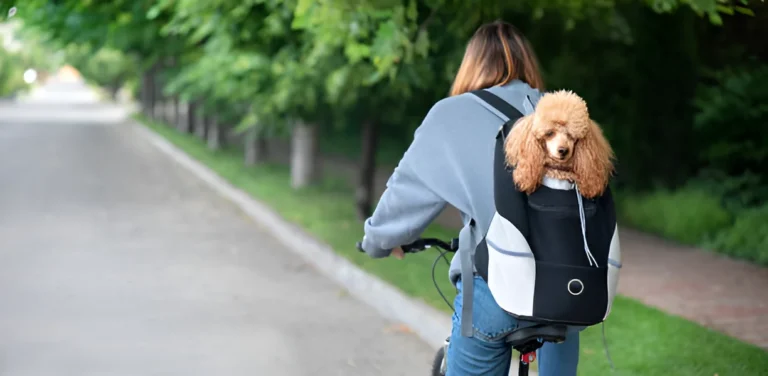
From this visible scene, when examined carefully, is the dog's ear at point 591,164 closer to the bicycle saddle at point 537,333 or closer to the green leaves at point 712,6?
the bicycle saddle at point 537,333

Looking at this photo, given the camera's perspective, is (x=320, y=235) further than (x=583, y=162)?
Yes

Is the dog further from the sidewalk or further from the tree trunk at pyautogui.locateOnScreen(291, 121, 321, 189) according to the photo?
the tree trunk at pyautogui.locateOnScreen(291, 121, 321, 189)

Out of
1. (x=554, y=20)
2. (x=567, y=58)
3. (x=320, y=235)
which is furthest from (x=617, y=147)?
(x=320, y=235)

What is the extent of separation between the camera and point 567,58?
42.4 feet

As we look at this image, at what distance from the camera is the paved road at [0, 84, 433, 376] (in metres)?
5.99

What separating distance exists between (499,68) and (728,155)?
9.64 metres

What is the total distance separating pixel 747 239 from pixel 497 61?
314 inches

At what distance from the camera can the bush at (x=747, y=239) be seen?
9.91 metres

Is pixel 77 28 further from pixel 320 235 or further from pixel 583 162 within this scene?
pixel 583 162

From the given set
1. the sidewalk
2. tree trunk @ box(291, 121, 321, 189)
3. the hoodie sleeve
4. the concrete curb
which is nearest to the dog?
the hoodie sleeve

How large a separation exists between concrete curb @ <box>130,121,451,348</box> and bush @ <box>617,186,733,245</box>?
3946 millimetres

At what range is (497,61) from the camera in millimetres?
3078

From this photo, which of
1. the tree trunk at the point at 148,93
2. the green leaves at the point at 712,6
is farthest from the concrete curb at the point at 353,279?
the tree trunk at the point at 148,93

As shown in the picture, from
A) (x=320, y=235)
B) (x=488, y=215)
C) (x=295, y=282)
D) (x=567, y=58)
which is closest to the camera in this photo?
(x=488, y=215)
